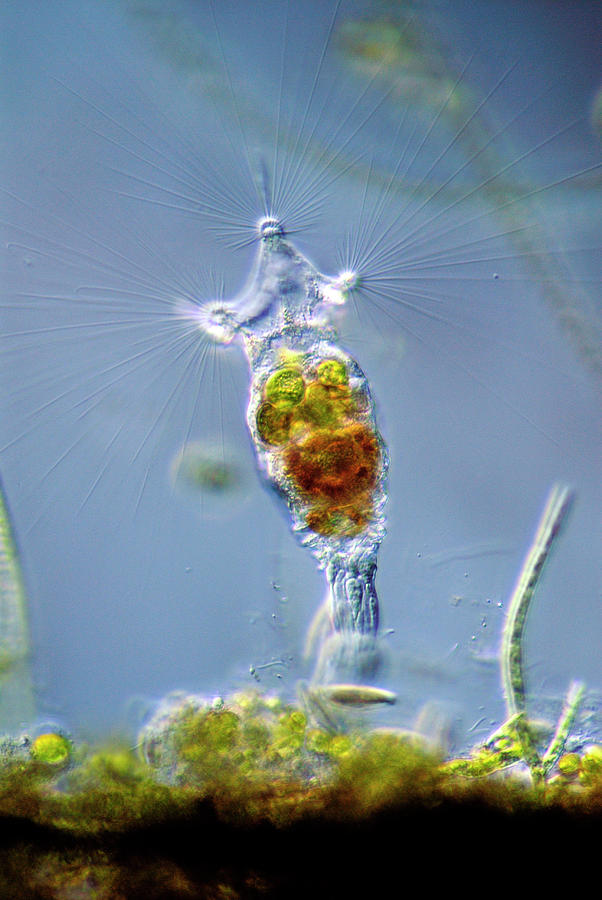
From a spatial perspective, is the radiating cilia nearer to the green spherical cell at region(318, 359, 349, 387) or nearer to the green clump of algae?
the green spherical cell at region(318, 359, 349, 387)

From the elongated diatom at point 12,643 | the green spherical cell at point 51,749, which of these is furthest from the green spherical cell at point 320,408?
the green spherical cell at point 51,749

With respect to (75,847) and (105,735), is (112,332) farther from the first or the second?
(75,847)

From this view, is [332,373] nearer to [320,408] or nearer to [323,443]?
[320,408]

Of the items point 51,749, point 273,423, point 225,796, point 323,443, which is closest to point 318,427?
point 323,443

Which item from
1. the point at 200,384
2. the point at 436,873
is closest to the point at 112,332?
the point at 200,384

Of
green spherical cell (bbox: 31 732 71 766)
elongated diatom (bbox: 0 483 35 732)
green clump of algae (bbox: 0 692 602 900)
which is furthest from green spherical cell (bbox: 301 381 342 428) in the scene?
green spherical cell (bbox: 31 732 71 766)
